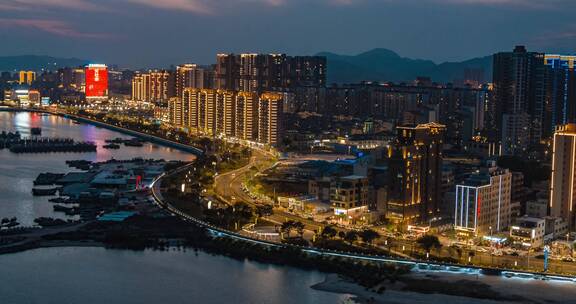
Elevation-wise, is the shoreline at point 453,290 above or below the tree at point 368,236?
below

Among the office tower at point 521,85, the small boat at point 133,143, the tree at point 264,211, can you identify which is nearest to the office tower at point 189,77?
the small boat at point 133,143

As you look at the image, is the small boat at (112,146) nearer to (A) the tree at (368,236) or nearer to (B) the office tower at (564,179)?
(A) the tree at (368,236)

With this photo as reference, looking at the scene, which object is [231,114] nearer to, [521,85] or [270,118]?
[270,118]

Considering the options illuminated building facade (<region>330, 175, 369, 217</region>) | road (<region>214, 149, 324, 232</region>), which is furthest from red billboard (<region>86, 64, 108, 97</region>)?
illuminated building facade (<region>330, 175, 369, 217</region>)

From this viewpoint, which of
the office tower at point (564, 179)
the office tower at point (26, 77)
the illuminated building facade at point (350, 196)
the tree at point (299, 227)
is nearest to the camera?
the tree at point (299, 227)

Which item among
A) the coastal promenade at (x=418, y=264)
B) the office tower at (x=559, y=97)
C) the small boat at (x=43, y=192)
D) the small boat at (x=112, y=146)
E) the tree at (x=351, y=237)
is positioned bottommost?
the coastal promenade at (x=418, y=264)

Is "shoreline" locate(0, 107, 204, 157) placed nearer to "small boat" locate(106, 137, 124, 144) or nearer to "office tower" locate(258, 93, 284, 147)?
"small boat" locate(106, 137, 124, 144)
